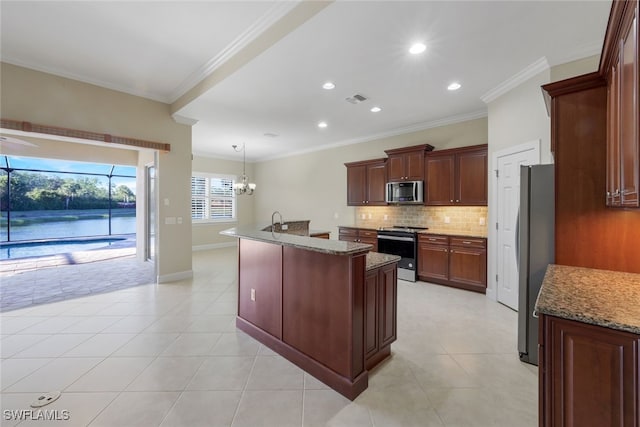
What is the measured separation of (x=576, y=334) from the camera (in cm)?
109

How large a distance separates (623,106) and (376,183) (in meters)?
4.22

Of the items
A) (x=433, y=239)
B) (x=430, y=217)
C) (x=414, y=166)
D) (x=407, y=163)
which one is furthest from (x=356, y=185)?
(x=433, y=239)

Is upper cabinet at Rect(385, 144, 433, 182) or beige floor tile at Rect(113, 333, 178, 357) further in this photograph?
upper cabinet at Rect(385, 144, 433, 182)

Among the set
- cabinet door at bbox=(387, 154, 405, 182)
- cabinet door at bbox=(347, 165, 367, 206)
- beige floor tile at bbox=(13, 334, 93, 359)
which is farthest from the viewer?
cabinet door at bbox=(347, 165, 367, 206)

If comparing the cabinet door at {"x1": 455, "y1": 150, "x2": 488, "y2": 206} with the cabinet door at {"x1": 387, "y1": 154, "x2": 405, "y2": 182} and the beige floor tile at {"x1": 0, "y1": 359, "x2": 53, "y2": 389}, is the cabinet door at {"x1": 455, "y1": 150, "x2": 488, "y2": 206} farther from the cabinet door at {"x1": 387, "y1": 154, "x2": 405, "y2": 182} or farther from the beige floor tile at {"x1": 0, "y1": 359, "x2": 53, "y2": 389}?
the beige floor tile at {"x1": 0, "y1": 359, "x2": 53, "y2": 389}

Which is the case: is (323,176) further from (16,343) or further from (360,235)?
(16,343)

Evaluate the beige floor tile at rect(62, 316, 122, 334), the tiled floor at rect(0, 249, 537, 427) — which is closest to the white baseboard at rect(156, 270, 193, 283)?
the tiled floor at rect(0, 249, 537, 427)

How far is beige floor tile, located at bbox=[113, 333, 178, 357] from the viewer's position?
2420mm

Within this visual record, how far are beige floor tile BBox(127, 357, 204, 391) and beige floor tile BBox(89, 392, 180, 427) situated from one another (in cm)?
7

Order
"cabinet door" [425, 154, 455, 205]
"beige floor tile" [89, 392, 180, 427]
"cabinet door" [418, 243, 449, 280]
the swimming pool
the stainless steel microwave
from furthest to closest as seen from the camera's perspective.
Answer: the swimming pool < the stainless steel microwave < "cabinet door" [425, 154, 455, 205] < "cabinet door" [418, 243, 449, 280] < "beige floor tile" [89, 392, 180, 427]

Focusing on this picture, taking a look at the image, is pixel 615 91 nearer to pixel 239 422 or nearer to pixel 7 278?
pixel 239 422

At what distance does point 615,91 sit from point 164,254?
556cm

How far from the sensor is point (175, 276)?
470 cm

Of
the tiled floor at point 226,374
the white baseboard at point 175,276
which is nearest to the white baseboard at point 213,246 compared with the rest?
the white baseboard at point 175,276
